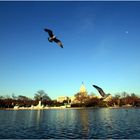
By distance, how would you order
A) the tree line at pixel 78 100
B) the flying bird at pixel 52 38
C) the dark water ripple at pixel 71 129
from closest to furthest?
the flying bird at pixel 52 38
the dark water ripple at pixel 71 129
the tree line at pixel 78 100

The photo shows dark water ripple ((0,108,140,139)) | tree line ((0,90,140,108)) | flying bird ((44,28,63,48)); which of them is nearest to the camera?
flying bird ((44,28,63,48))

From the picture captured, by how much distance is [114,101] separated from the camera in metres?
176

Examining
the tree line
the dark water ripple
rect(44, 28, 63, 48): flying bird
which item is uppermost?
the tree line

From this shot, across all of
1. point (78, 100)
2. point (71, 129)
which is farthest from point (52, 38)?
point (78, 100)

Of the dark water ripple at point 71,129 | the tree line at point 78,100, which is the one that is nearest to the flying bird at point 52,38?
the dark water ripple at point 71,129

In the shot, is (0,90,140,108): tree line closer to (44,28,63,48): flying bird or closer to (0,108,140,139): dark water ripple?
(0,108,140,139): dark water ripple

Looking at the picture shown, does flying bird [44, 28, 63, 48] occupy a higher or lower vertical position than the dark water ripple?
higher

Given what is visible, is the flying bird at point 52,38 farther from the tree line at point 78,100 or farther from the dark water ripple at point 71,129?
the tree line at point 78,100

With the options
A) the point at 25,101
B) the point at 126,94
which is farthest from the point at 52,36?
the point at 126,94

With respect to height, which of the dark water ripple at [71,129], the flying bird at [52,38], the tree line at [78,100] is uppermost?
the tree line at [78,100]

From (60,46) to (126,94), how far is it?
184m

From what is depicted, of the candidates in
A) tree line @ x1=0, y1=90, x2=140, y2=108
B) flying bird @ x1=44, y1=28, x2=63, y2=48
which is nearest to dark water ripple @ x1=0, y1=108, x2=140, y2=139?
flying bird @ x1=44, y1=28, x2=63, y2=48

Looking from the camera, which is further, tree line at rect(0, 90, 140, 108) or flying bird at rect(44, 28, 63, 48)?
tree line at rect(0, 90, 140, 108)

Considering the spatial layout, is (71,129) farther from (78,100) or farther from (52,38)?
(78,100)
